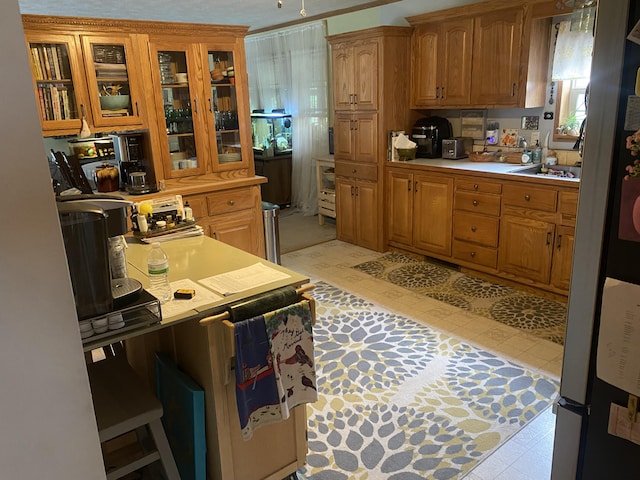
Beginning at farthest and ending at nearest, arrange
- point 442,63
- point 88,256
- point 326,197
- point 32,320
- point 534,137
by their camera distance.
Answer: point 326,197 < point 442,63 < point 534,137 < point 88,256 < point 32,320

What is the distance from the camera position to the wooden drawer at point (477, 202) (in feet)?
13.1

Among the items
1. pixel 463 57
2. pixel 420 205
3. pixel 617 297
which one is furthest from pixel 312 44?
pixel 617 297

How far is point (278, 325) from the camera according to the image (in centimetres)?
176

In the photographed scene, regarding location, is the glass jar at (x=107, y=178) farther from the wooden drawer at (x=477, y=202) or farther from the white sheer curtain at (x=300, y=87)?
the white sheer curtain at (x=300, y=87)

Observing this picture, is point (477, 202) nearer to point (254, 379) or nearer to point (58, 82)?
point (254, 379)

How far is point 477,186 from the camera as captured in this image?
4070 millimetres

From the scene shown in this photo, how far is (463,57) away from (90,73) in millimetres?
3006

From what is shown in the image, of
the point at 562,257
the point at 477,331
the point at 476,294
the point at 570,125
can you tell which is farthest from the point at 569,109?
the point at 477,331

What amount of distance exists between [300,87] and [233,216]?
309cm

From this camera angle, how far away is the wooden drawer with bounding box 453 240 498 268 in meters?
4.11

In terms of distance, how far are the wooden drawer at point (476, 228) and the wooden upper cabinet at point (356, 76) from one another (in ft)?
4.44

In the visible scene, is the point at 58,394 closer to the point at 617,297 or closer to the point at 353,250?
the point at 617,297

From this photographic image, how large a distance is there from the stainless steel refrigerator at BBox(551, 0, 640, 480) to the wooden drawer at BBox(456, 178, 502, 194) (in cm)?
290

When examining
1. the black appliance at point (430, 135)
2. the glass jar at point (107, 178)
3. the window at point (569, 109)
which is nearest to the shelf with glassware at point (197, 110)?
the glass jar at point (107, 178)
